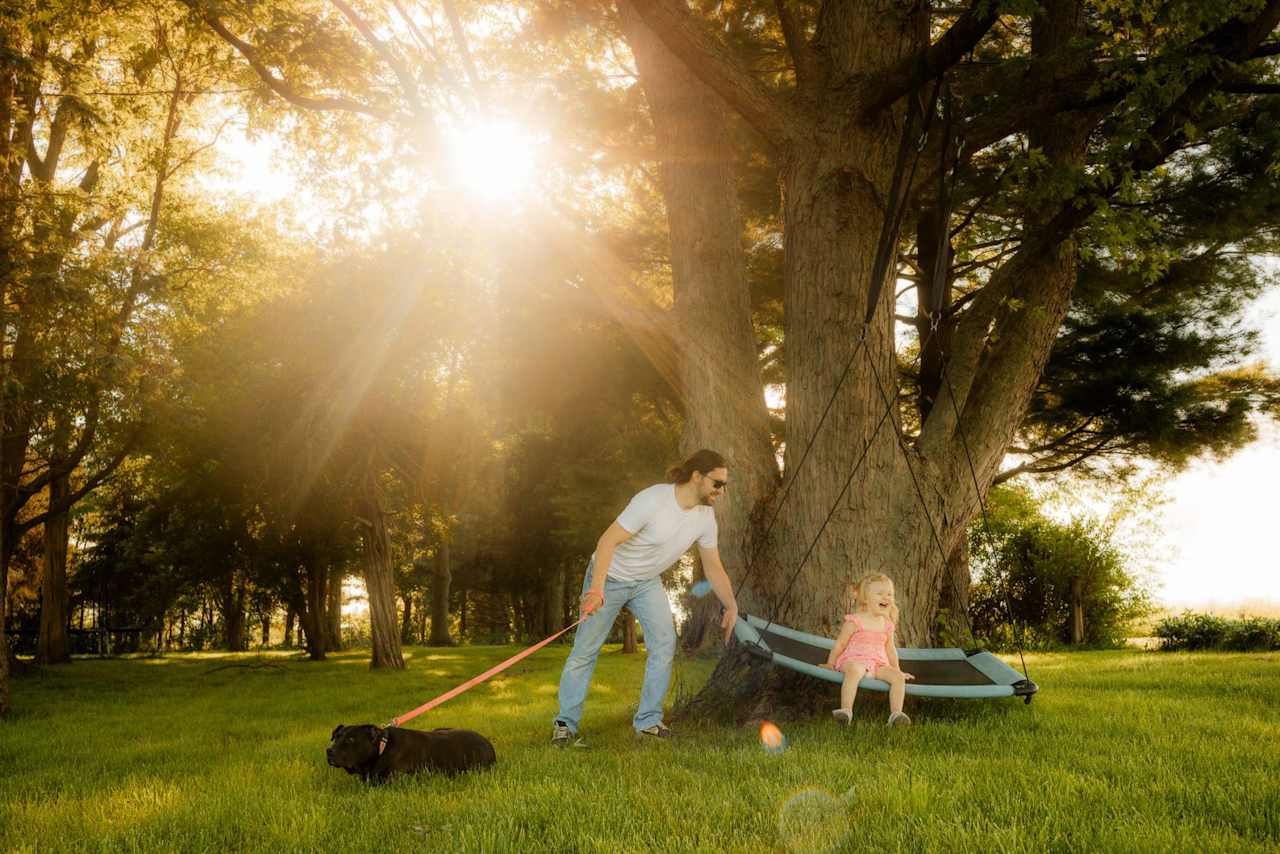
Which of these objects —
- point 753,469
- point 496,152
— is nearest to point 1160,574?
point 753,469

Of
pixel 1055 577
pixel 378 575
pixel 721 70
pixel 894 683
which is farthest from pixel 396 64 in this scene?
pixel 1055 577

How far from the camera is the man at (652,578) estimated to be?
488 cm

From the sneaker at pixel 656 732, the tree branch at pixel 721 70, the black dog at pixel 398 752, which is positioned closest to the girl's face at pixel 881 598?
the sneaker at pixel 656 732

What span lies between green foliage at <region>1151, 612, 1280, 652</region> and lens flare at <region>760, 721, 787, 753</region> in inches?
479

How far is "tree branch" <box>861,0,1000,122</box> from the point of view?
197 inches

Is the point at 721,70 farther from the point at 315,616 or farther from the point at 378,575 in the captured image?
the point at 315,616

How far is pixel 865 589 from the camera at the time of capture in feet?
17.5

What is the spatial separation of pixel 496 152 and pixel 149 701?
877cm

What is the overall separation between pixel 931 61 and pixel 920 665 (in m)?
4.01

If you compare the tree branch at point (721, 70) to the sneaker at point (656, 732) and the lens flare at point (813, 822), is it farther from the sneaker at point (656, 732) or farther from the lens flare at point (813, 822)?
the lens flare at point (813, 822)

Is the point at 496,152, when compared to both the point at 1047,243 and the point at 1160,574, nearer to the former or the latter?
the point at 1047,243

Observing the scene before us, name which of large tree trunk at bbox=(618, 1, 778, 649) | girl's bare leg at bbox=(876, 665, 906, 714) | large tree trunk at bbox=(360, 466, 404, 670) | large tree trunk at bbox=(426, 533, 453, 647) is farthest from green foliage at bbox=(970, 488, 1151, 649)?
large tree trunk at bbox=(426, 533, 453, 647)

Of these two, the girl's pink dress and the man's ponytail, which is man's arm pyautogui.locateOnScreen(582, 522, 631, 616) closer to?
the man's ponytail

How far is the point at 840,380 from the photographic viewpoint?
5.65 metres
